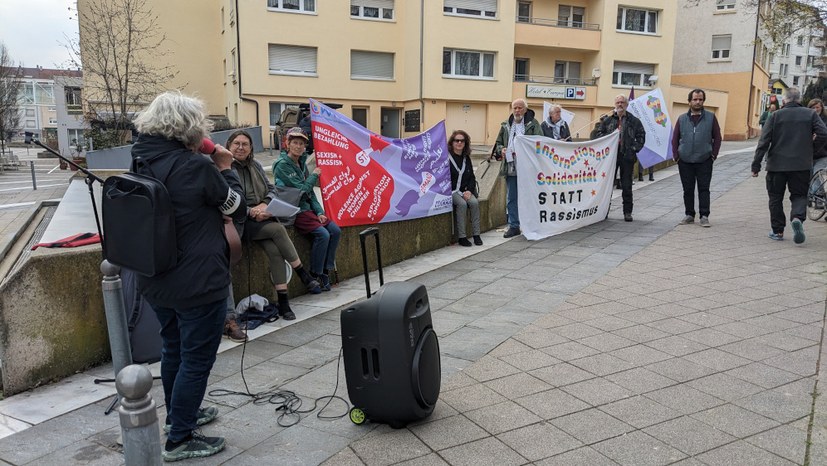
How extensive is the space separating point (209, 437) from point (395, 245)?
16.7 feet

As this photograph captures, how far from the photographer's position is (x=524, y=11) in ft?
110

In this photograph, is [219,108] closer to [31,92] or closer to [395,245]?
[395,245]

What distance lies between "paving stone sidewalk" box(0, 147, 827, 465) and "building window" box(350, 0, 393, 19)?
25550mm

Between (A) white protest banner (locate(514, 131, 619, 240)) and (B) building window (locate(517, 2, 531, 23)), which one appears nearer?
(A) white protest banner (locate(514, 131, 619, 240))

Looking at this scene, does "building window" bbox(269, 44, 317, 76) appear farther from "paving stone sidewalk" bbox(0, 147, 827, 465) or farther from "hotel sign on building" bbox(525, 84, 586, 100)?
"paving stone sidewalk" bbox(0, 147, 827, 465)

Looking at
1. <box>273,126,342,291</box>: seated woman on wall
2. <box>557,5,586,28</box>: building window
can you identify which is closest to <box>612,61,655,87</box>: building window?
<box>557,5,586,28</box>: building window

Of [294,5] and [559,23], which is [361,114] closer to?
[294,5]

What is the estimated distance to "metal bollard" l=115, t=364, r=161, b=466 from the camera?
2188 millimetres

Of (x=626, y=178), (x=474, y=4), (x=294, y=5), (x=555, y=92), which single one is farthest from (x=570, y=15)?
(x=626, y=178)

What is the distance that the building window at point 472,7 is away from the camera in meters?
30.0

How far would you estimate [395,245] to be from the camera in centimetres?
827

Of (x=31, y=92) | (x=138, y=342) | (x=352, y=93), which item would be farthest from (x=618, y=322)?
(x=31, y=92)

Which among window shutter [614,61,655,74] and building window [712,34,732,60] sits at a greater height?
building window [712,34,732,60]

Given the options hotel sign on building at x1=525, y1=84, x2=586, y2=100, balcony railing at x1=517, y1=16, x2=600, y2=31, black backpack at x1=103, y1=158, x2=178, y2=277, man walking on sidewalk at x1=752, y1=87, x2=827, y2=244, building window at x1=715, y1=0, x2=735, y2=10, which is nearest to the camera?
black backpack at x1=103, y1=158, x2=178, y2=277
